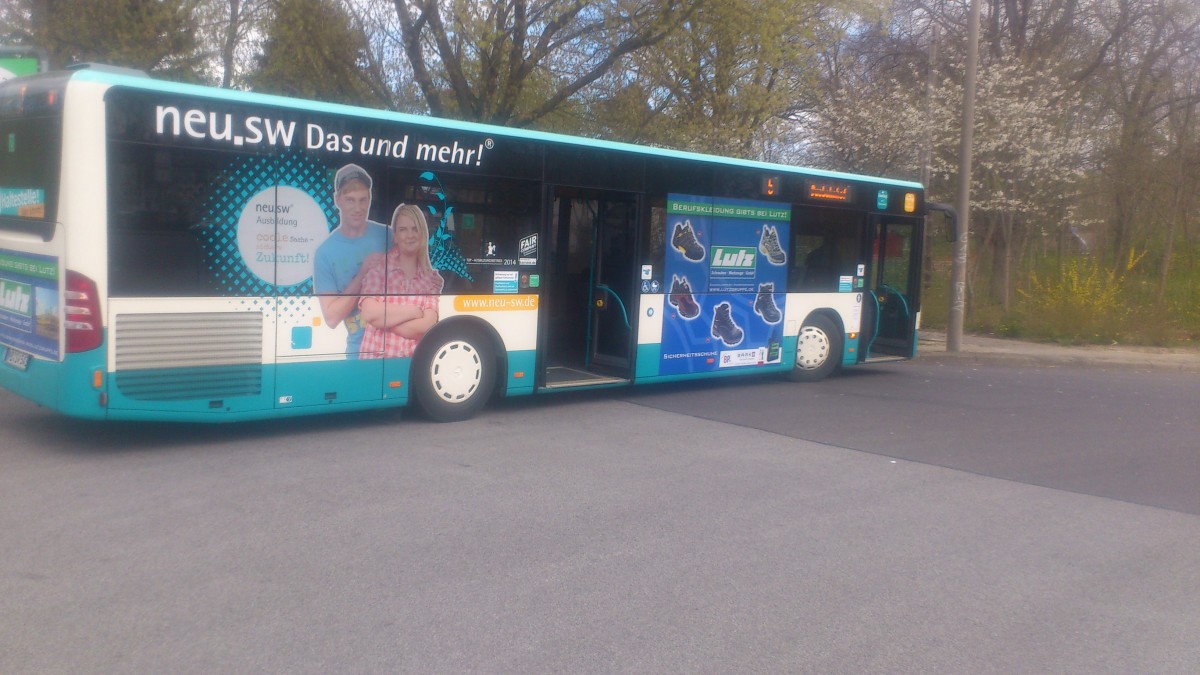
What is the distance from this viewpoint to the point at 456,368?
9906mm

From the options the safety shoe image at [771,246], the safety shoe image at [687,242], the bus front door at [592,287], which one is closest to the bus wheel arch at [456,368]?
the bus front door at [592,287]

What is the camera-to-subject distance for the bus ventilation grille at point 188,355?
7738 mm

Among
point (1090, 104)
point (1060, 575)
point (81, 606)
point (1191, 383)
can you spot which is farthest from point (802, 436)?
point (1090, 104)

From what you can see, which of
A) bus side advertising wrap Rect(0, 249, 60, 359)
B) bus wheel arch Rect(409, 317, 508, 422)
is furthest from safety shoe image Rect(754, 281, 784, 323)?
bus side advertising wrap Rect(0, 249, 60, 359)

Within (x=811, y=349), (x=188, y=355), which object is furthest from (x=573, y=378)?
(x=188, y=355)

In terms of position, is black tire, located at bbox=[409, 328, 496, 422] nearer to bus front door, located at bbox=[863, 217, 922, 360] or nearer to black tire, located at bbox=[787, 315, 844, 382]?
black tire, located at bbox=[787, 315, 844, 382]

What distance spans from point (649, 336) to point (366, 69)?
1035 cm

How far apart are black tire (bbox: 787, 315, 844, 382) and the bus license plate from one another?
8967 mm

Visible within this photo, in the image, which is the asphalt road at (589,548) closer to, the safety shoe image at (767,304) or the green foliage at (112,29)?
the safety shoe image at (767,304)

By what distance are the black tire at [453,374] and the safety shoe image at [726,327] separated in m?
3.28

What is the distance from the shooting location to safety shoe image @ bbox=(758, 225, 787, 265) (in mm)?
12758

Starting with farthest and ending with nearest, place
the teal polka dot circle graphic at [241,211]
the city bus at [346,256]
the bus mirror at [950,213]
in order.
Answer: the bus mirror at [950,213], the teal polka dot circle graphic at [241,211], the city bus at [346,256]

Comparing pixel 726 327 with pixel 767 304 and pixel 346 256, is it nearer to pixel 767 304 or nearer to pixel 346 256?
pixel 767 304

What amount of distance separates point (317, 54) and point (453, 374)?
10.1 m
